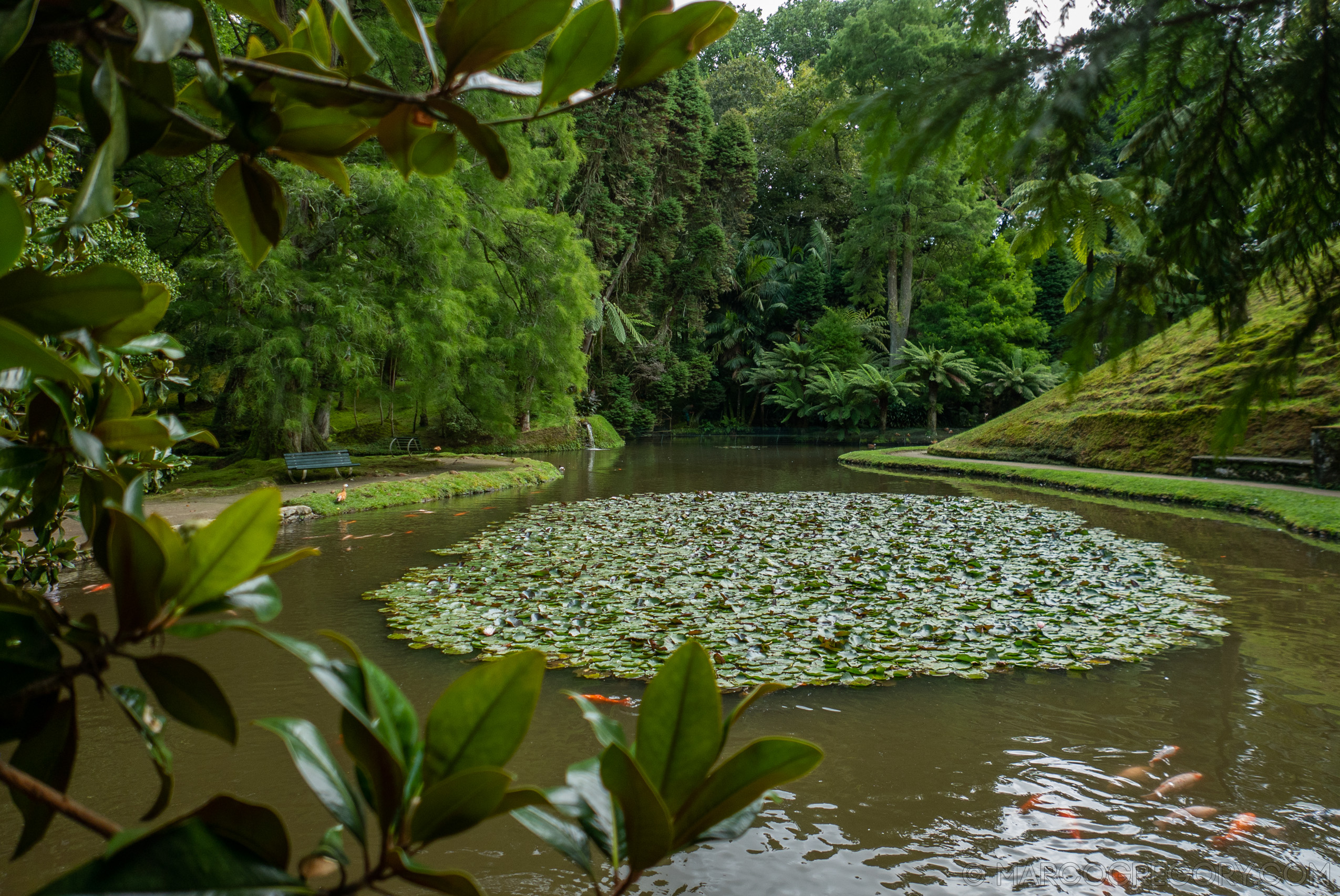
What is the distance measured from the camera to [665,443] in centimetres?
2436

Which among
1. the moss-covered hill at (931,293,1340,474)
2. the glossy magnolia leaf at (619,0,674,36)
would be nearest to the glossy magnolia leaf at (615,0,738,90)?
the glossy magnolia leaf at (619,0,674,36)

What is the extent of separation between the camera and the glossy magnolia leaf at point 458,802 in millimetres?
438

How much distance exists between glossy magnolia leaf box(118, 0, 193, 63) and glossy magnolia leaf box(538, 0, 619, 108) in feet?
0.80

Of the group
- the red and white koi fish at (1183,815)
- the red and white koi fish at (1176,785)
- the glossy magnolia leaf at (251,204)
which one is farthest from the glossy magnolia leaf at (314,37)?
the red and white koi fish at (1176,785)

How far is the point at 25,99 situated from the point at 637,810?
1.99 feet

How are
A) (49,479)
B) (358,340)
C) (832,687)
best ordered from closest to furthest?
(49,479) < (832,687) < (358,340)

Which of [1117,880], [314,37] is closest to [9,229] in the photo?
[314,37]

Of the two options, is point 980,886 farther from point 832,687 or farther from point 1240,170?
point 1240,170

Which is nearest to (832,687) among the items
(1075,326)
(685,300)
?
(1075,326)

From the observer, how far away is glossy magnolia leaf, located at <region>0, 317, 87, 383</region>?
1.25 ft

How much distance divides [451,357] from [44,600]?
10834mm

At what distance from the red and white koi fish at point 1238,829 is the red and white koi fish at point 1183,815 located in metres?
0.05

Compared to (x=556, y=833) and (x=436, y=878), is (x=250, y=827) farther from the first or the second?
(x=556, y=833)

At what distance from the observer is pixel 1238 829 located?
2.17 meters
